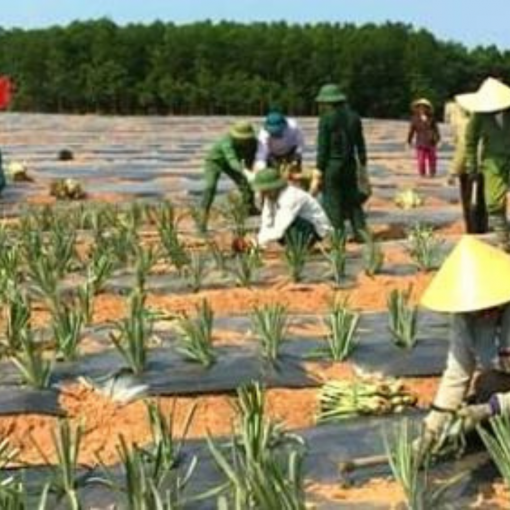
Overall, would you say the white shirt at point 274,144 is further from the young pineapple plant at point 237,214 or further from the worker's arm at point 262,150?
the young pineapple plant at point 237,214

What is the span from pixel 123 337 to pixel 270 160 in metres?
4.24

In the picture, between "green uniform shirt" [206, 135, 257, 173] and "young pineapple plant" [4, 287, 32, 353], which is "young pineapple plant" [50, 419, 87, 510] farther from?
"green uniform shirt" [206, 135, 257, 173]

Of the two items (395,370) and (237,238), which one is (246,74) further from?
(395,370)

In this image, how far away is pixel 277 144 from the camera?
31.7ft

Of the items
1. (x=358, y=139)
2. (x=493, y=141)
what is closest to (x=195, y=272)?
(x=493, y=141)

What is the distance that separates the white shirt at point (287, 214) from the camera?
7859 millimetres

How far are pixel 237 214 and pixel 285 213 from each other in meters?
Answer: 1.23

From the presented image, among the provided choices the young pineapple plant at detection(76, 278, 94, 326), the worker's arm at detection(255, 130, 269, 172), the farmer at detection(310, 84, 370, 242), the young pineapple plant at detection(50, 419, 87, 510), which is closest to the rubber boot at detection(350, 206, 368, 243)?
the farmer at detection(310, 84, 370, 242)

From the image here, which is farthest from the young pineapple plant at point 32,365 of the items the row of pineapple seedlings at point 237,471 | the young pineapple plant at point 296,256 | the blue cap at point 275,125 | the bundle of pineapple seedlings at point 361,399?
the blue cap at point 275,125

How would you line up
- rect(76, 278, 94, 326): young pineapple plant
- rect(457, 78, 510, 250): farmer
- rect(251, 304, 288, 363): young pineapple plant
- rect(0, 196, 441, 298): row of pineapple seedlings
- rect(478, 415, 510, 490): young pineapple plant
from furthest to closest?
rect(457, 78, 510, 250): farmer < rect(0, 196, 441, 298): row of pineapple seedlings < rect(76, 278, 94, 326): young pineapple plant < rect(251, 304, 288, 363): young pineapple plant < rect(478, 415, 510, 490): young pineapple plant

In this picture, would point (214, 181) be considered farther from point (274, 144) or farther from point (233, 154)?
point (274, 144)

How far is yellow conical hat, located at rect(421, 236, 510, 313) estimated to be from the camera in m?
4.09

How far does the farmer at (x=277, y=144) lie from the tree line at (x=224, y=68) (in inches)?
906

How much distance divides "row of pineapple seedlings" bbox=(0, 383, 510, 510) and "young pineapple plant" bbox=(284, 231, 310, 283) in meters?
2.95
